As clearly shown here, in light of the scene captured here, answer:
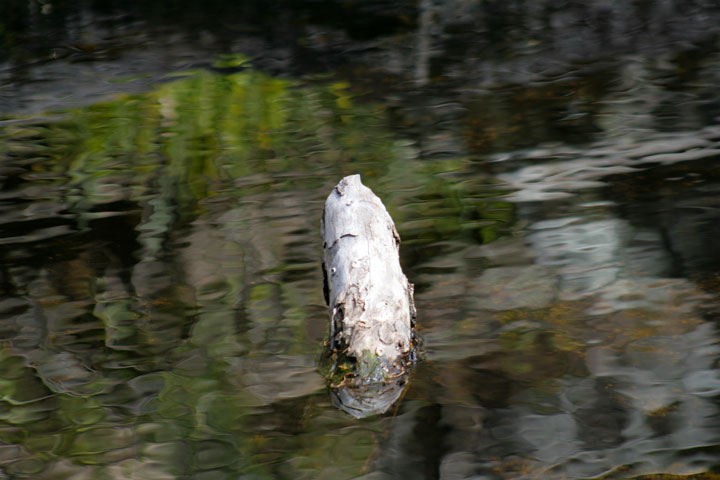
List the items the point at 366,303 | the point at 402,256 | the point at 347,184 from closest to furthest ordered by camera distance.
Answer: the point at 366,303
the point at 347,184
the point at 402,256

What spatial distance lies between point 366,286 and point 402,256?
178cm

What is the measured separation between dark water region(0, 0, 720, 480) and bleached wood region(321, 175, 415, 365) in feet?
0.90

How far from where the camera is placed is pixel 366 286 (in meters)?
3.06

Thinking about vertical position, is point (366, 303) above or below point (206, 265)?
above

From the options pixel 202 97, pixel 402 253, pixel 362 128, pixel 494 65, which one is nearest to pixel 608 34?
pixel 494 65

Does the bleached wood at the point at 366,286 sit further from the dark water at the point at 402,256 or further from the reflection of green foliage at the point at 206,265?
the dark water at the point at 402,256

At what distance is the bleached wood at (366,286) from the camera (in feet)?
9.84

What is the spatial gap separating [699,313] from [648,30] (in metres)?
7.79

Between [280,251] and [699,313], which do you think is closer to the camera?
[699,313]

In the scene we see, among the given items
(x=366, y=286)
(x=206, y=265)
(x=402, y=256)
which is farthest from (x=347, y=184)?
(x=206, y=265)

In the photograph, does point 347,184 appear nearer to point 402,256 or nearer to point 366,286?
point 366,286

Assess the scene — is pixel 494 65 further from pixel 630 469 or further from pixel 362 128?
pixel 630 469

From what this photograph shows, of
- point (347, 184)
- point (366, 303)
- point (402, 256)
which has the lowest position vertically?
point (402, 256)

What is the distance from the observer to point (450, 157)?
677 cm
